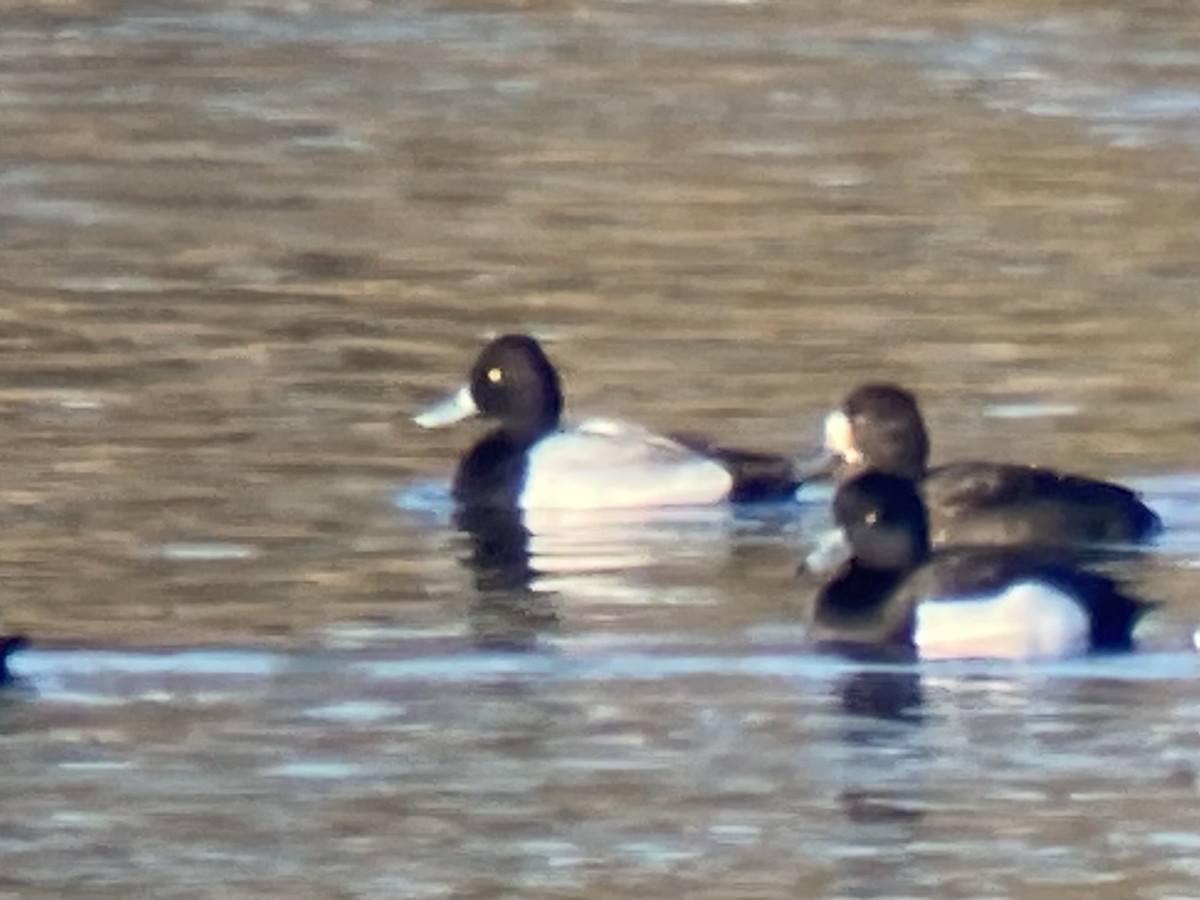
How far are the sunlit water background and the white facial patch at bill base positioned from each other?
0.86 ft

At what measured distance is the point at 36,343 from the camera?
15.9 meters

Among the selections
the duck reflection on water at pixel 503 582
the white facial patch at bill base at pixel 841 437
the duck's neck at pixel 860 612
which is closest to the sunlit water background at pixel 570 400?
the duck reflection on water at pixel 503 582

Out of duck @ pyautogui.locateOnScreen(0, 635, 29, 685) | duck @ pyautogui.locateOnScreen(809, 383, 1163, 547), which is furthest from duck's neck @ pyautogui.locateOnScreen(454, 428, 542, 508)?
duck @ pyautogui.locateOnScreen(0, 635, 29, 685)

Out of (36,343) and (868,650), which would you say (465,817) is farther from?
(36,343)

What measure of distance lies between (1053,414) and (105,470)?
9.72 feet

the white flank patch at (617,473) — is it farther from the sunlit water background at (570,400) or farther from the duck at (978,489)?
the duck at (978,489)

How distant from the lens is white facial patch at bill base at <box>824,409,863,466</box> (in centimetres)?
1327

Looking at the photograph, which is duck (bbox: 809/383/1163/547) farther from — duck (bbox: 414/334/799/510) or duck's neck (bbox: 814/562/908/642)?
duck's neck (bbox: 814/562/908/642)

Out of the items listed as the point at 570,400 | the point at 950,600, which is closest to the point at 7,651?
the point at 950,600

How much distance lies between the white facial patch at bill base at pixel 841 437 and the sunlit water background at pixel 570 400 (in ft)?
0.86

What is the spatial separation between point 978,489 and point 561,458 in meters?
1.53

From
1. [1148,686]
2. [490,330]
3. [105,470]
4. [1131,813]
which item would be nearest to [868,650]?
[1148,686]

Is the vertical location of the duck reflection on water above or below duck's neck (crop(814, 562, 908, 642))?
below

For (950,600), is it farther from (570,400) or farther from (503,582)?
(570,400)
